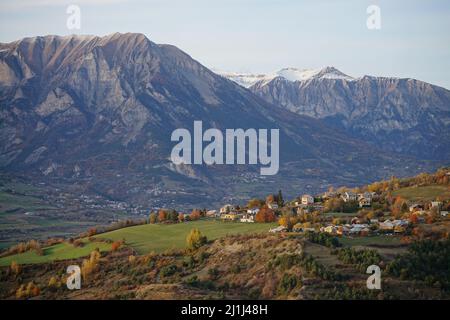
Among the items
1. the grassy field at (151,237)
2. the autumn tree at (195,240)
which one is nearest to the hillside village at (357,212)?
the grassy field at (151,237)

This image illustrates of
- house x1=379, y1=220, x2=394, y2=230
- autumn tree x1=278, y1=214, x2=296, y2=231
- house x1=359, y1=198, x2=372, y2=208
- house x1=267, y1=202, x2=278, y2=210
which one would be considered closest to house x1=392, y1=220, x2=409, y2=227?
house x1=379, y1=220, x2=394, y2=230

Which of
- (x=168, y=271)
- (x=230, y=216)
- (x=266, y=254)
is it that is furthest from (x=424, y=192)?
(x=168, y=271)

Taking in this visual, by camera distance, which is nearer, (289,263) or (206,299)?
(206,299)

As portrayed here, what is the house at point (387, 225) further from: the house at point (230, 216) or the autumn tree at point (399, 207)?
the house at point (230, 216)
